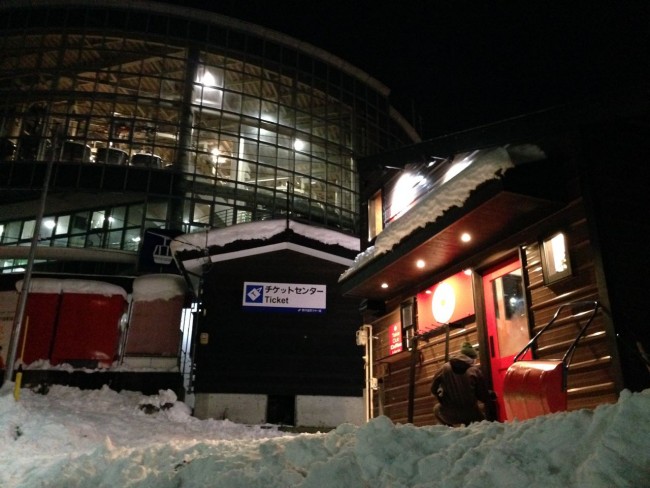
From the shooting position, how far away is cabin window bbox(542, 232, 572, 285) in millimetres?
6699

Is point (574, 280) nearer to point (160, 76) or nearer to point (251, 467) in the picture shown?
point (251, 467)

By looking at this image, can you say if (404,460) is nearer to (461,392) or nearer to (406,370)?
(461,392)

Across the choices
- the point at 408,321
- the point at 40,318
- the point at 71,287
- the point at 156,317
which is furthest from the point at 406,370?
the point at 40,318

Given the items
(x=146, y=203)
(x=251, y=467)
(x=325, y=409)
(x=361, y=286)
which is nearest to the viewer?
(x=251, y=467)

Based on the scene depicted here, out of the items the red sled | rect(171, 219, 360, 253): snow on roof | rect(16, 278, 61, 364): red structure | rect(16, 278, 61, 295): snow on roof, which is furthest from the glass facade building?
the red sled

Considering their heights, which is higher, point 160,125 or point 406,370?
point 160,125

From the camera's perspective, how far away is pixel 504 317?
8180mm

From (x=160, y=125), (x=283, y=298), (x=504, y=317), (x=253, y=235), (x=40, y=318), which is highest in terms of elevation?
(x=160, y=125)

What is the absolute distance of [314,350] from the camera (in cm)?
1759

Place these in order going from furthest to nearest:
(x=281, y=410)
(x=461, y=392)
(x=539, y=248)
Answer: (x=281, y=410), (x=539, y=248), (x=461, y=392)

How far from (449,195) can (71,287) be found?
1713 cm

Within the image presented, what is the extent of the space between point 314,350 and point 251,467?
12732 millimetres

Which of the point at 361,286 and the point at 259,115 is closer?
the point at 361,286

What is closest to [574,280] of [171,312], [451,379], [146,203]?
[451,379]
